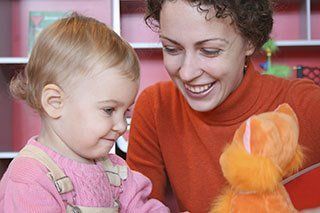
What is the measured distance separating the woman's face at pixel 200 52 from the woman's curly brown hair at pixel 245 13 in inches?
0.5

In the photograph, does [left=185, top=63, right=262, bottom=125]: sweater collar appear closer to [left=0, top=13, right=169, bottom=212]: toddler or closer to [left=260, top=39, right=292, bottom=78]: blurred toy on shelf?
[left=0, top=13, right=169, bottom=212]: toddler

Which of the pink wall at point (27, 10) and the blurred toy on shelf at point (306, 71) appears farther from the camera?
the pink wall at point (27, 10)

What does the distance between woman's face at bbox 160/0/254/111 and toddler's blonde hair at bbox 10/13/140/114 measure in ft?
0.55

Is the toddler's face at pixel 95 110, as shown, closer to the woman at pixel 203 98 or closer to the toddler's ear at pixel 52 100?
the toddler's ear at pixel 52 100

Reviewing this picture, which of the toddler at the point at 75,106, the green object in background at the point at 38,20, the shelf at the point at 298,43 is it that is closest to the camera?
the toddler at the point at 75,106

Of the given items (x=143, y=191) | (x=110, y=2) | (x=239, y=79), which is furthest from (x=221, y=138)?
(x=110, y=2)

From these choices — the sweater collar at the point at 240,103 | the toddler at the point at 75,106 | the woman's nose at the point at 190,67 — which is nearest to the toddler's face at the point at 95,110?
the toddler at the point at 75,106

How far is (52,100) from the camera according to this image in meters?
0.96

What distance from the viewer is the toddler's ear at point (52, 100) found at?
956 mm

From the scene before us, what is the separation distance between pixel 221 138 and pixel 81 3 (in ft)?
7.66

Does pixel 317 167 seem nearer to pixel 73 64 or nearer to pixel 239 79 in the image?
pixel 239 79

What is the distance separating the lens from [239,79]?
1280 mm

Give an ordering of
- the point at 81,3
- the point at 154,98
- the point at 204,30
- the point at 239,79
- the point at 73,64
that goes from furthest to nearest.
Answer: the point at 81,3 → the point at 154,98 → the point at 239,79 → the point at 204,30 → the point at 73,64

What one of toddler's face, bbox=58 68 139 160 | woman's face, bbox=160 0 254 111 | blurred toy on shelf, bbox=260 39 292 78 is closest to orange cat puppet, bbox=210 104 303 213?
toddler's face, bbox=58 68 139 160
